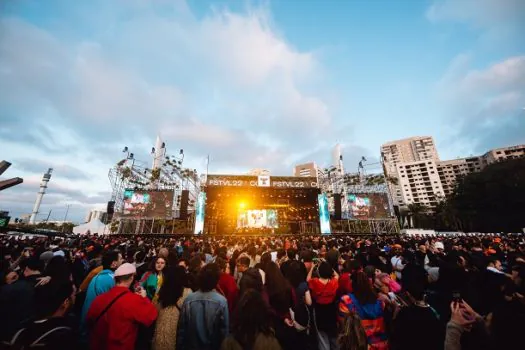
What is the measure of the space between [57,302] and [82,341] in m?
0.74

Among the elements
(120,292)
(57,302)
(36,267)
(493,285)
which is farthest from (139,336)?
(493,285)

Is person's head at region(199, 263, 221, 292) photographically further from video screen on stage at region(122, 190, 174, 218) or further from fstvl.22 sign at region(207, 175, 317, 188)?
video screen on stage at region(122, 190, 174, 218)

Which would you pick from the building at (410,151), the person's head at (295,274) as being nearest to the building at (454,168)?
the building at (410,151)

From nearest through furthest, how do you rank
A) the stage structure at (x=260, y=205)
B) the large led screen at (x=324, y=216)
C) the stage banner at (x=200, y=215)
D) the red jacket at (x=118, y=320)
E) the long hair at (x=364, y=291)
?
the red jacket at (x=118, y=320) → the long hair at (x=364, y=291) → the stage banner at (x=200, y=215) → the large led screen at (x=324, y=216) → the stage structure at (x=260, y=205)

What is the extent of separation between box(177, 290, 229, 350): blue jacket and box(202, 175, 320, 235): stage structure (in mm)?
21480

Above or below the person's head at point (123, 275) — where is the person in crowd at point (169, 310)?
below

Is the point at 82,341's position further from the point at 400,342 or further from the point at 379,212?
the point at 379,212

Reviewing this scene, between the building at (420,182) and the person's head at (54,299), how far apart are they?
345 ft

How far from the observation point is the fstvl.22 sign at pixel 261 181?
79.0 ft

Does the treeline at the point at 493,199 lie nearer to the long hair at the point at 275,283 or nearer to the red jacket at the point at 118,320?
the long hair at the point at 275,283

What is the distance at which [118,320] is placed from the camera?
205 centimetres

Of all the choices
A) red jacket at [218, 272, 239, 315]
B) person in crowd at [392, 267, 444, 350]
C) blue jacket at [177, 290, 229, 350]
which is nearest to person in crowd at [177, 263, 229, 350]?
blue jacket at [177, 290, 229, 350]

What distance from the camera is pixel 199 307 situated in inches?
93.4

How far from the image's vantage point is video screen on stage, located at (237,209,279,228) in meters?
29.4
